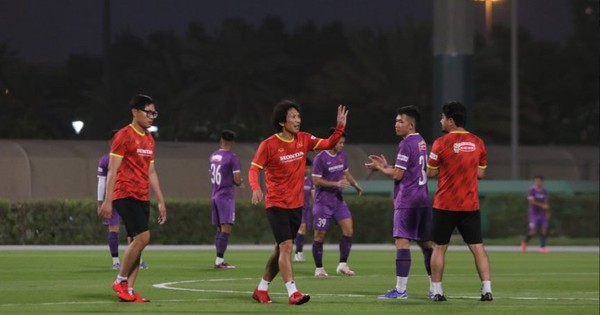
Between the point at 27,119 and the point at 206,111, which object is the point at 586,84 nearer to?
the point at 206,111

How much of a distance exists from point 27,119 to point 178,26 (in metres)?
9.72

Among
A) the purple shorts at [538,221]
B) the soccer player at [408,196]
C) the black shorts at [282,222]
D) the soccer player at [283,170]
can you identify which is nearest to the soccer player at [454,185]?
the soccer player at [408,196]

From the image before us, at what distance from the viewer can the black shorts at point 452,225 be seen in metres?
17.8

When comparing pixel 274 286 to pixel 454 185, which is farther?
pixel 274 286

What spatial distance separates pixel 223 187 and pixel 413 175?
918cm

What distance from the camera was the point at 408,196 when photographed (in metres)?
18.4

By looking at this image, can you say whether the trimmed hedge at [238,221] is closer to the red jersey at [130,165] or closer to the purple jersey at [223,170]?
the purple jersey at [223,170]

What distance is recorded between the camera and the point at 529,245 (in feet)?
143

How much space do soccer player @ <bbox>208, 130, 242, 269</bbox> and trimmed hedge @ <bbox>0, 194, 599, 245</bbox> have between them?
13105mm

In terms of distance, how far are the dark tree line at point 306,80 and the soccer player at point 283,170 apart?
1631 inches

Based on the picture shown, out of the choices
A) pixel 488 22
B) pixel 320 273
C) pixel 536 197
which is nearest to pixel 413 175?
pixel 320 273

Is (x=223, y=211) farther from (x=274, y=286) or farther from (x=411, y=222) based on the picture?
(x=411, y=222)

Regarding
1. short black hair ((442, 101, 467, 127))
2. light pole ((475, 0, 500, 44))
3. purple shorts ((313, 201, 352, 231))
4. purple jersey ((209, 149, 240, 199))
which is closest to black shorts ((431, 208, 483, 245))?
short black hair ((442, 101, 467, 127))

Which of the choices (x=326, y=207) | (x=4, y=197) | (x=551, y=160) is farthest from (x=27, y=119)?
(x=326, y=207)
